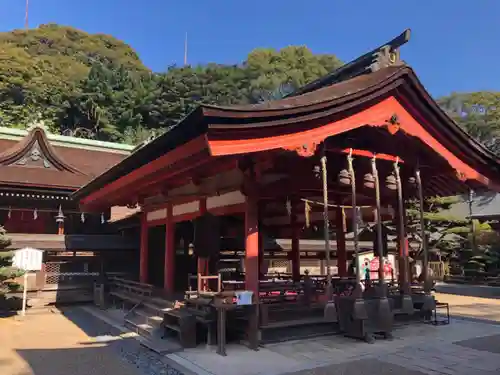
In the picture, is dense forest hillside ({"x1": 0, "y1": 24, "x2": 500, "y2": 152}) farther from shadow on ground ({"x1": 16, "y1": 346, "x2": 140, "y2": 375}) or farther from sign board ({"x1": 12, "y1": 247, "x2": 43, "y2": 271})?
shadow on ground ({"x1": 16, "y1": 346, "x2": 140, "y2": 375})

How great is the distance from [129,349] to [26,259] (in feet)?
20.1

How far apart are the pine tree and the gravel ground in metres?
2.07

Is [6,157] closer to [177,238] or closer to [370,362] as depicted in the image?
[177,238]

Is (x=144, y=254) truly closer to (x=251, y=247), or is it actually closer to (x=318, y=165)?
(x=251, y=247)

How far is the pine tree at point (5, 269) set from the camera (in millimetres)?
12430

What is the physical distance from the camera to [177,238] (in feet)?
47.8

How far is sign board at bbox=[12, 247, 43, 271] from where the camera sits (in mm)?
12555

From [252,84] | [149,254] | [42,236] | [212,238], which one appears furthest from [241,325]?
[252,84]

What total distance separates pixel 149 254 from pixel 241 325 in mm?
8143

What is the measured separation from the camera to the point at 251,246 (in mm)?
7879

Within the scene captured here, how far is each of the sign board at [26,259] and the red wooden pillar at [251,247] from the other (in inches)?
317

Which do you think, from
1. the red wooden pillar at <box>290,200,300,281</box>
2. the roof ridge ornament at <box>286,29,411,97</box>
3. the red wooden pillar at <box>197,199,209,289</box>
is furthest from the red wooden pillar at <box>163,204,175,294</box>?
the roof ridge ornament at <box>286,29,411,97</box>

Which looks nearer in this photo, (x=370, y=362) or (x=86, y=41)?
(x=370, y=362)

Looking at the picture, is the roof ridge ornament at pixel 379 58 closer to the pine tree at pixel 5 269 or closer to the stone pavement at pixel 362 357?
the stone pavement at pixel 362 357
